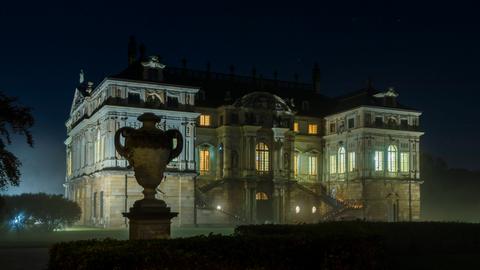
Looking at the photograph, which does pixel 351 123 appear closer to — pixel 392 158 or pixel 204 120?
pixel 392 158

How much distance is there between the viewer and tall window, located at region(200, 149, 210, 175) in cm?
6688

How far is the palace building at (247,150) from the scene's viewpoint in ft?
193

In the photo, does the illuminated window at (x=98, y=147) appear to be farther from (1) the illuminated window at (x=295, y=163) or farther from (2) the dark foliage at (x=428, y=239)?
(2) the dark foliage at (x=428, y=239)

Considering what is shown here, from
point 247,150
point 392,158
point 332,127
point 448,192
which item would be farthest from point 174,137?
point 448,192

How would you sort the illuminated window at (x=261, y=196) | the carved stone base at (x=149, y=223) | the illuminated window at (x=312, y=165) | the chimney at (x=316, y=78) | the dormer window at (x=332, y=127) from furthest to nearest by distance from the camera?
the chimney at (x=316, y=78) → the dormer window at (x=332, y=127) → the illuminated window at (x=312, y=165) → the illuminated window at (x=261, y=196) → the carved stone base at (x=149, y=223)

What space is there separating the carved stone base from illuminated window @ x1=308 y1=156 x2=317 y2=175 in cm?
5721

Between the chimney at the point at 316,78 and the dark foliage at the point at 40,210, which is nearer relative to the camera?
the dark foliage at the point at 40,210

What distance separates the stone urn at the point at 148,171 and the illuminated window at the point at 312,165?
57.1 metres

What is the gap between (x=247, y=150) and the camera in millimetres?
66625

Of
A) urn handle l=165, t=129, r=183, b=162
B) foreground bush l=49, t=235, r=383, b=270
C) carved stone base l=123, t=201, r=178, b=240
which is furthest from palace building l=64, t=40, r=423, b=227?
foreground bush l=49, t=235, r=383, b=270

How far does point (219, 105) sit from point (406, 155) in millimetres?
22484

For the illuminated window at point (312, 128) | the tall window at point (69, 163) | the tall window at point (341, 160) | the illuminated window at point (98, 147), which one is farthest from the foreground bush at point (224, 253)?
the tall window at point (69, 163)

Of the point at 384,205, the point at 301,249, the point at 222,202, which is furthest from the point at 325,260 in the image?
the point at 384,205

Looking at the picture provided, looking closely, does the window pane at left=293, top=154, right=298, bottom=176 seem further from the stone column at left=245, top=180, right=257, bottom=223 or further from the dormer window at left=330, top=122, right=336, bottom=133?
the stone column at left=245, top=180, right=257, bottom=223
